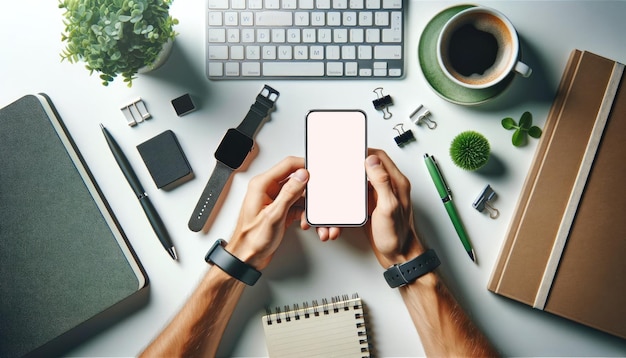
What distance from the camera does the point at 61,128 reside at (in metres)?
0.91

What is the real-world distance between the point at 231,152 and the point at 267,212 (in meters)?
0.14

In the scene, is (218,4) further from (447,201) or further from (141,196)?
(447,201)

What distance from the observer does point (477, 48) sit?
0.86 metres

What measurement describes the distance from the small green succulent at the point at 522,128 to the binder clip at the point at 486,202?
0.33 ft

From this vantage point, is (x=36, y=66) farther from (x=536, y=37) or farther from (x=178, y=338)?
(x=536, y=37)

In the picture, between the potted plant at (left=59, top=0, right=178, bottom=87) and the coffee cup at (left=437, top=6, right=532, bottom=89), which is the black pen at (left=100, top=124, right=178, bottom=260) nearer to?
the potted plant at (left=59, top=0, right=178, bottom=87)

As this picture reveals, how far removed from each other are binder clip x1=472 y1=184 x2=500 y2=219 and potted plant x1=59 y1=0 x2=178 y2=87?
0.65m

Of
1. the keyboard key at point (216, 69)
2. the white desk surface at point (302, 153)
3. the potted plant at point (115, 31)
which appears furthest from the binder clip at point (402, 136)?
the potted plant at point (115, 31)

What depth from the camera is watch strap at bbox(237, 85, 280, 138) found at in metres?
0.91

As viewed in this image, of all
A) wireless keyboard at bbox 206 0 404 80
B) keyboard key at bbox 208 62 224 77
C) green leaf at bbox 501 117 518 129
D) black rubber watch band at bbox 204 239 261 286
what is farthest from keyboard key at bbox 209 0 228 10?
green leaf at bbox 501 117 518 129

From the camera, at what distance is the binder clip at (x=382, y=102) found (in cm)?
90

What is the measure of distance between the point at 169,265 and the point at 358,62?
536 millimetres

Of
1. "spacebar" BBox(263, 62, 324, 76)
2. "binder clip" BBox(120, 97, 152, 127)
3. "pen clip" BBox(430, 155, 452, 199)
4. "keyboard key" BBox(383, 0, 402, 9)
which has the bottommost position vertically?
"pen clip" BBox(430, 155, 452, 199)

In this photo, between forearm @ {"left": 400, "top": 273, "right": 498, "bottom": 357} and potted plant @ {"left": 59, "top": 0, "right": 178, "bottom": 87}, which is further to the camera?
forearm @ {"left": 400, "top": 273, "right": 498, "bottom": 357}
